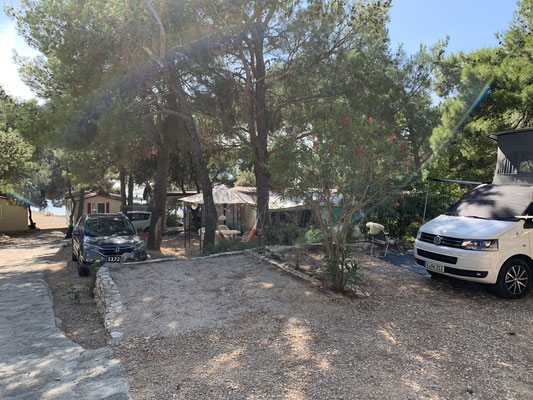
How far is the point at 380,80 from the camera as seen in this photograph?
1305 cm

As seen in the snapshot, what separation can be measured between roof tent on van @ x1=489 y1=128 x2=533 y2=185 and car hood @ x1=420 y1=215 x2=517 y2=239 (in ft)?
8.55

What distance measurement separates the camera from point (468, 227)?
636 centimetres

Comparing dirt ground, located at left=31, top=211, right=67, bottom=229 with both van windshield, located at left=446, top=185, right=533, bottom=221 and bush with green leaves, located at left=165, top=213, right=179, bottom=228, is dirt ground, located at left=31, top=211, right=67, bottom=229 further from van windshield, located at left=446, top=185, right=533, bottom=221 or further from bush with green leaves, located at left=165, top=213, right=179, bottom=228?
van windshield, located at left=446, top=185, right=533, bottom=221

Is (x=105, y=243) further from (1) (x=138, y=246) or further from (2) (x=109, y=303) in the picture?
(2) (x=109, y=303)

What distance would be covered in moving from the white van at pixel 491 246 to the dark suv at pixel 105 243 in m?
7.20

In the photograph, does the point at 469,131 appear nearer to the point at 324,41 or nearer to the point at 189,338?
the point at 324,41

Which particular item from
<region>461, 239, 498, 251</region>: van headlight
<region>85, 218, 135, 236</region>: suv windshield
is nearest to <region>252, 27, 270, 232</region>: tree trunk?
<region>85, 218, 135, 236</region>: suv windshield

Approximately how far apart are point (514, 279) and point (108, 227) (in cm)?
992

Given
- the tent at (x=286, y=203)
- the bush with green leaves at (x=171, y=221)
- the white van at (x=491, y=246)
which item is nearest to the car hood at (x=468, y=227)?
the white van at (x=491, y=246)

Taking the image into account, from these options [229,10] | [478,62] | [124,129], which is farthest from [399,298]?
[478,62]

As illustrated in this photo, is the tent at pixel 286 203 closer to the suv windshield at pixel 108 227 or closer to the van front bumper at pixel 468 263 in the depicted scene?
the van front bumper at pixel 468 263

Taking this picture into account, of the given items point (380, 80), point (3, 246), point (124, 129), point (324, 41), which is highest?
point (324, 41)

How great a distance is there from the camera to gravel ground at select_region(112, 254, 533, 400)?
3.61m

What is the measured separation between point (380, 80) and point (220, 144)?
299 inches
